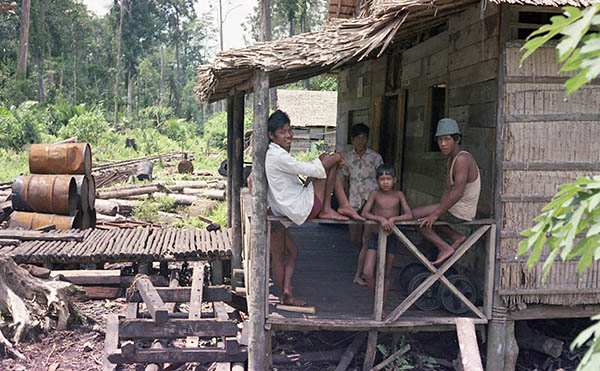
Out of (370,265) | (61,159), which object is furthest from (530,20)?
(61,159)

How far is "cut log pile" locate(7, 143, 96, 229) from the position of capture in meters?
10.7

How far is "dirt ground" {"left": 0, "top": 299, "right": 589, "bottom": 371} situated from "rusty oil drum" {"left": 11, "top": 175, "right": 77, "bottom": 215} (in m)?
3.52

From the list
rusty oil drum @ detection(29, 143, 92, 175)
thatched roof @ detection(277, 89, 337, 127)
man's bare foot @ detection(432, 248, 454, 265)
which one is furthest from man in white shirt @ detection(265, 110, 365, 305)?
thatched roof @ detection(277, 89, 337, 127)

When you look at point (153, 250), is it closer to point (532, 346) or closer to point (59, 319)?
point (59, 319)

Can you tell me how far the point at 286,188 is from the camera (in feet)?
19.7

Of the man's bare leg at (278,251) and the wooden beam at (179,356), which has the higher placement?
the man's bare leg at (278,251)

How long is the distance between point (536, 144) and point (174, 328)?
4.30 m

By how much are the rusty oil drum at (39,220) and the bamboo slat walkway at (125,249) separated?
796mm

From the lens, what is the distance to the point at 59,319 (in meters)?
7.69

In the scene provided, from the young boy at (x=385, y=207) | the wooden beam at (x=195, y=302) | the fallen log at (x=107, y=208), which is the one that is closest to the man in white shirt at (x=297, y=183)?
the young boy at (x=385, y=207)

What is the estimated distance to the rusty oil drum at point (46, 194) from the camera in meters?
10.7

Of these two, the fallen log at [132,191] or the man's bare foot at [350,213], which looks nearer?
the man's bare foot at [350,213]

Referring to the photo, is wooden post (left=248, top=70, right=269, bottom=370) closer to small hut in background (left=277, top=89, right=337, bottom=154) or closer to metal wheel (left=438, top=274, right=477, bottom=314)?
metal wheel (left=438, top=274, right=477, bottom=314)

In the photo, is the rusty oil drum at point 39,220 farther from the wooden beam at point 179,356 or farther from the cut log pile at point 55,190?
the wooden beam at point 179,356
